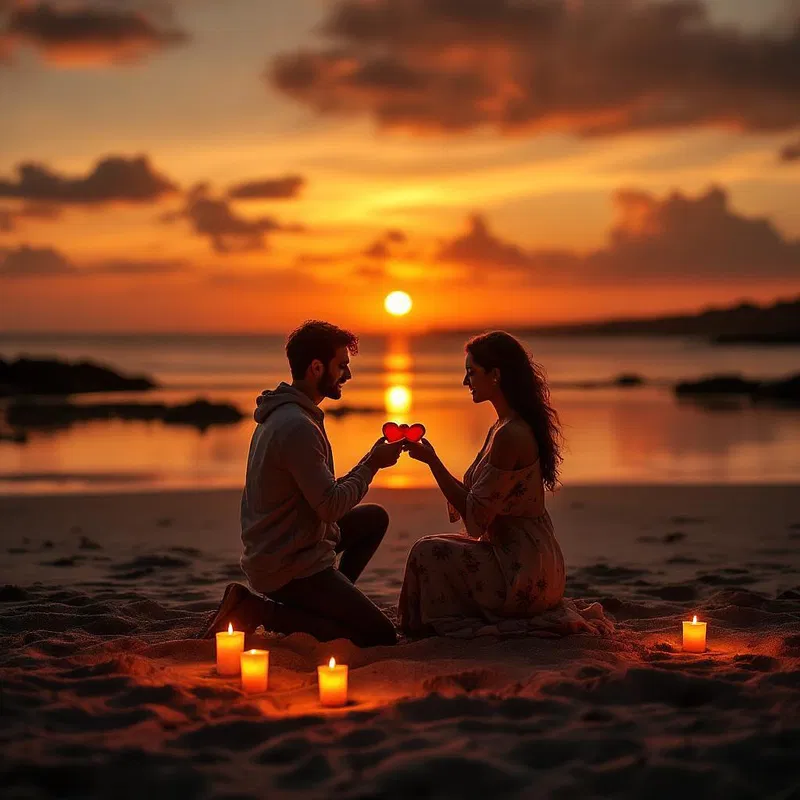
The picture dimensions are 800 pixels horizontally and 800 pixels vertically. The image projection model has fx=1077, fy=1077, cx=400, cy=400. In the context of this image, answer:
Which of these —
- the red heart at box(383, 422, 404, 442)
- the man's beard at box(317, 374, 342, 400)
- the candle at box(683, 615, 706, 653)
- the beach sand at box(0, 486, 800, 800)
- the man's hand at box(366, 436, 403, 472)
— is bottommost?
the beach sand at box(0, 486, 800, 800)

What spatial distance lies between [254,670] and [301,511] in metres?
1.13

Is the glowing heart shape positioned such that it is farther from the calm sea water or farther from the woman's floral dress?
the calm sea water

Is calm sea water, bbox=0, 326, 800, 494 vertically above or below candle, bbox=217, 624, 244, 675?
above

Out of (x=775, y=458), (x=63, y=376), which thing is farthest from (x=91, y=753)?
(x=63, y=376)

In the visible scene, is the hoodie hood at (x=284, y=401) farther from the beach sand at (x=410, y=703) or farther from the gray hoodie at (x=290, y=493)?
the beach sand at (x=410, y=703)

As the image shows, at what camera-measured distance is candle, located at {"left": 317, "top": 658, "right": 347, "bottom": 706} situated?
492 cm

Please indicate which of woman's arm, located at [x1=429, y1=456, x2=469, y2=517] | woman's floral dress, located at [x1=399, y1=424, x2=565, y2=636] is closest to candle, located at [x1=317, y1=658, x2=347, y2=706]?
woman's floral dress, located at [x1=399, y1=424, x2=565, y2=636]

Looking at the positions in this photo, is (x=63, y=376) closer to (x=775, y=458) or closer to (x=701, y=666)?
(x=775, y=458)

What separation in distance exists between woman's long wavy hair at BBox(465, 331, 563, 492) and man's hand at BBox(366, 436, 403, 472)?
70cm

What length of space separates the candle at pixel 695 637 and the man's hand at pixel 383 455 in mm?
1876

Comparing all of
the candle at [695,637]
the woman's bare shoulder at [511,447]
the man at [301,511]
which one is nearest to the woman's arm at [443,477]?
the man at [301,511]

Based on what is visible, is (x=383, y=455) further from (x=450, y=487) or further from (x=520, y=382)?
(x=520, y=382)

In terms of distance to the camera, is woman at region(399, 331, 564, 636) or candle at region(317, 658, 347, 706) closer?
candle at region(317, 658, 347, 706)

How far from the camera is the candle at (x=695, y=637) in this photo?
5.89 m
